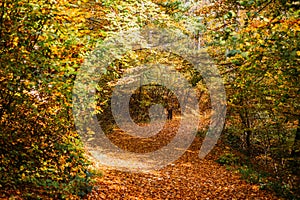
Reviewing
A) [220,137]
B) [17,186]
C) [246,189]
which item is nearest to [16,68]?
[17,186]

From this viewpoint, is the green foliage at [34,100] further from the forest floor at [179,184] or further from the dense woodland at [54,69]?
the forest floor at [179,184]

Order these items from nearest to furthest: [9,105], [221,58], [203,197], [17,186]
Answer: [9,105]
[17,186]
[203,197]
[221,58]

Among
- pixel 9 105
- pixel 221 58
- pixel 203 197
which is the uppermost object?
pixel 221 58

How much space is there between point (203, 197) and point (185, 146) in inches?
251

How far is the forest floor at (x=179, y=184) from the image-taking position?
7.12 m

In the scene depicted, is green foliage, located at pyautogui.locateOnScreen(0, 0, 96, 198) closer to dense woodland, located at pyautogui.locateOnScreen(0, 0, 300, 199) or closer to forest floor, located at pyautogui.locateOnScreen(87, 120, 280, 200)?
dense woodland, located at pyautogui.locateOnScreen(0, 0, 300, 199)

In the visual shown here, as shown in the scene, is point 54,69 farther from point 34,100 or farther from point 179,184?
point 179,184

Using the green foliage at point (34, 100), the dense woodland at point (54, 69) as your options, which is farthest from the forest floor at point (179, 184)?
the green foliage at point (34, 100)

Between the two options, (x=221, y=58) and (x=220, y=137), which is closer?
(x=221, y=58)

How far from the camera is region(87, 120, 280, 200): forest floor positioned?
23.4ft

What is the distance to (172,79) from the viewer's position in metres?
15.0

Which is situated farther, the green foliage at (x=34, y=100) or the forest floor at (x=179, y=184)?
the forest floor at (x=179, y=184)

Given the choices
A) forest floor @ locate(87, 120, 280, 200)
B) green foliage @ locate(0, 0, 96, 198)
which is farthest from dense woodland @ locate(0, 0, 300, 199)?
forest floor @ locate(87, 120, 280, 200)

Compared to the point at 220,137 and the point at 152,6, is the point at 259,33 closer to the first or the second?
the point at 152,6
